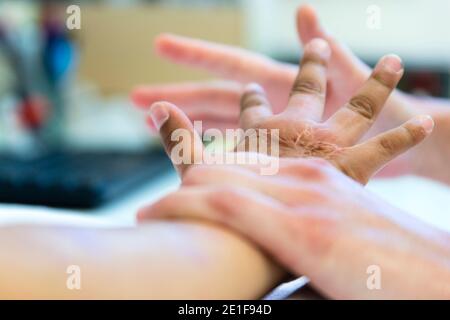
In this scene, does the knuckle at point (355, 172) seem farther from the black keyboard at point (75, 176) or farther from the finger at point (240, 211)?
the black keyboard at point (75, 176)

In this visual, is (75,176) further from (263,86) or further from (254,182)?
(254,182)

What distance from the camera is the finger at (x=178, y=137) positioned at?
0.44m

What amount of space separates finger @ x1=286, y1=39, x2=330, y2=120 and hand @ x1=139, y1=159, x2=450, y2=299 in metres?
0.08

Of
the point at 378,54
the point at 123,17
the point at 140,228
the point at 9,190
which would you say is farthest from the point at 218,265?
the point at 378,54

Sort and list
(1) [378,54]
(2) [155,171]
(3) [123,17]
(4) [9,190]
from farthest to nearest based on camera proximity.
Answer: (1) [378,54], (3) [123,17], (2) [155,171], (4) [9,190]

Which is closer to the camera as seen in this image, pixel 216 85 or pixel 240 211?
pixel 240 211

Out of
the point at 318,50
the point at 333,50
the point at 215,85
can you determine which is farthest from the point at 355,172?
the point at 215,85

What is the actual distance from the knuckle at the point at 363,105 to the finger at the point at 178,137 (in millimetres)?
116

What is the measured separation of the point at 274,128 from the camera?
1.51ft

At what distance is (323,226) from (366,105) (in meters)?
0.14

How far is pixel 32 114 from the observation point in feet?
4.60

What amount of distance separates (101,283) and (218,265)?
65 millimetres

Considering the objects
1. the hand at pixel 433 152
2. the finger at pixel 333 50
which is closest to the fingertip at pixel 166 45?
the finger at pixel 333 50
